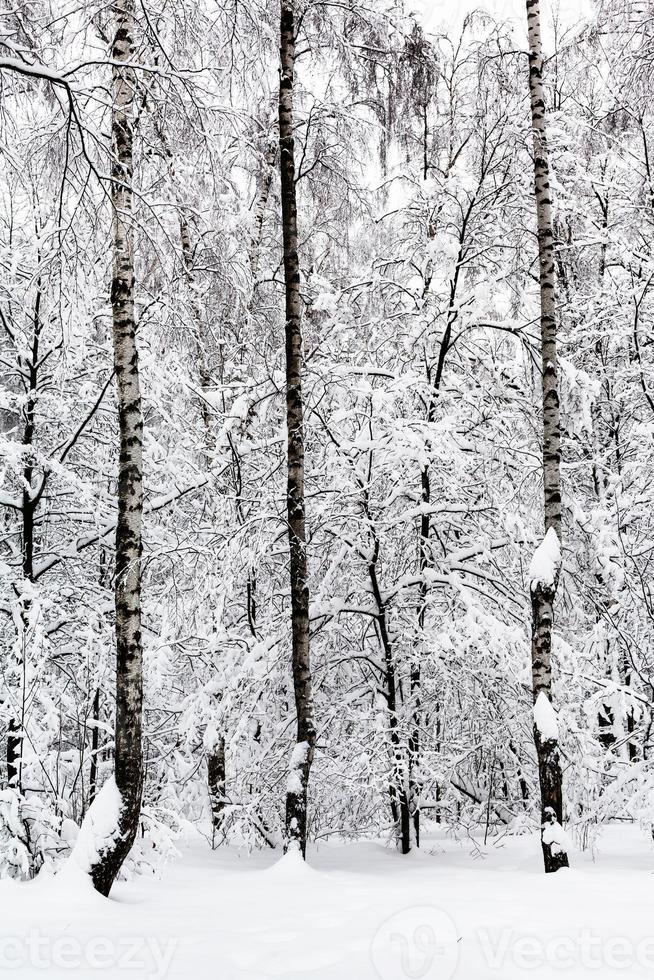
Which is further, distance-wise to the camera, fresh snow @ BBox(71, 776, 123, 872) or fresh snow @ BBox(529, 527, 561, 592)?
fresh snow @ BBox(529, 527, 561, 592)

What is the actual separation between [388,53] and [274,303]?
3.41 metres

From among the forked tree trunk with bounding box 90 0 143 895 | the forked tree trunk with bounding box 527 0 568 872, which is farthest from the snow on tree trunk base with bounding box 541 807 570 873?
the forked tree trunk with bounding box 90 0 143 895

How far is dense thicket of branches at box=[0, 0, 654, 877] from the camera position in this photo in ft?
24.8

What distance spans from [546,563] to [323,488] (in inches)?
92.8

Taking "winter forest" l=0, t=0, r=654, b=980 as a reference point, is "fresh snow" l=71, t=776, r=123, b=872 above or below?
below

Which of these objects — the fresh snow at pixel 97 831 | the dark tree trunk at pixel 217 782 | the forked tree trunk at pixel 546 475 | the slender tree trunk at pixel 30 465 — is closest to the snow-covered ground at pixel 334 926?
the fresh snow at pixel 97 831

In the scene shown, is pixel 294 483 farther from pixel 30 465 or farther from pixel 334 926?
pixel 334 926

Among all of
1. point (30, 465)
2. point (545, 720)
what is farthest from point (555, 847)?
point (30, 465)

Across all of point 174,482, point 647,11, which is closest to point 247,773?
point 174,482

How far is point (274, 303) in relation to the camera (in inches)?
412

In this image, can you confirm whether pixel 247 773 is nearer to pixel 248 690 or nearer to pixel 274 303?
pixel 248 690

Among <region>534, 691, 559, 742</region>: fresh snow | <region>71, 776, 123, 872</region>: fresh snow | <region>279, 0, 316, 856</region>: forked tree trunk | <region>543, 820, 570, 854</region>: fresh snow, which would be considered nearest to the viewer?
<region>71, 776, 123, 872</region>: fresh snow

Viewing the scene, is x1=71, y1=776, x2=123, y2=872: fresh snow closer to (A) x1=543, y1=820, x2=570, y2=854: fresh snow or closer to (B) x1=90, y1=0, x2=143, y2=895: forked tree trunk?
(B) x1=90, y1=0, x2=143, y2=895: forked tree trunk

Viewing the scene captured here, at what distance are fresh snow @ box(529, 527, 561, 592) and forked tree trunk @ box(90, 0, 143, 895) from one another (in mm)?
3234
